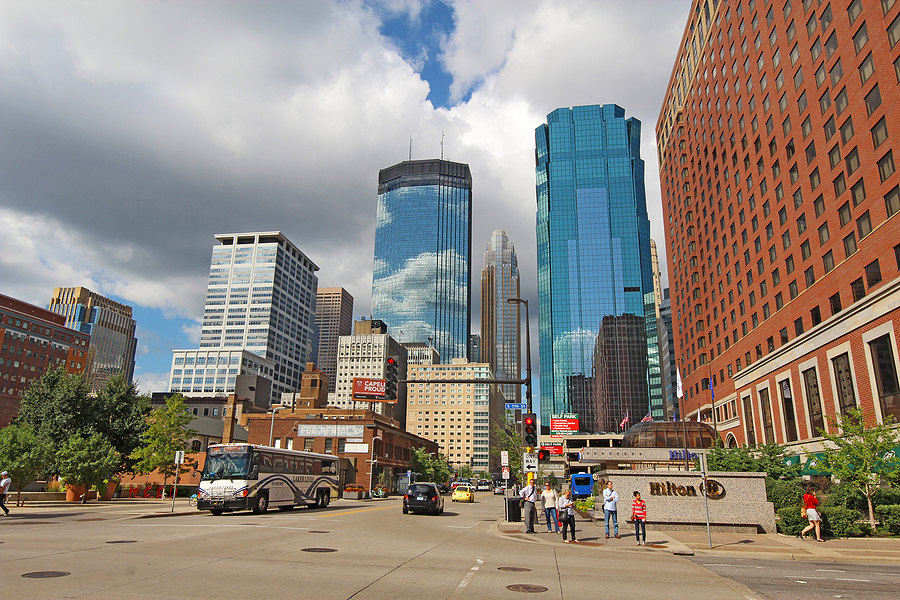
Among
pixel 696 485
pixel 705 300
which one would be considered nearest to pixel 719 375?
pixel 705 300

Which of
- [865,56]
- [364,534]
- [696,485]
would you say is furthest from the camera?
[865,56]

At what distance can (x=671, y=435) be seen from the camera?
74.2 metres

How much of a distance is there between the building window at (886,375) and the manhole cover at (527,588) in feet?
112

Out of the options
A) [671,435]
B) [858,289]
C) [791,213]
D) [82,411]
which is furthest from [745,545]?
[671,435]

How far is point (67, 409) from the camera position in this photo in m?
41.2

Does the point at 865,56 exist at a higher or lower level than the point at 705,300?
higher

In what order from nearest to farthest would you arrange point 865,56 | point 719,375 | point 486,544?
1. point 486,544
2. point 865,56
3. point 719,375

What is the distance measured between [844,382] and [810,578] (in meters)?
33.5

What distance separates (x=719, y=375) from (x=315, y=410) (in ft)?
208

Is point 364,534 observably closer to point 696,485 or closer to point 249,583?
point 249,583

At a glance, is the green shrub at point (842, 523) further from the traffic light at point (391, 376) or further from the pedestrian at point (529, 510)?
the traffic light at point (391, 376)

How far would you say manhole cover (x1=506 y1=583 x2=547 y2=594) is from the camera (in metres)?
9.85

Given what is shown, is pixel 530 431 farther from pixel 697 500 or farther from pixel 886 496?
pixel 886 496

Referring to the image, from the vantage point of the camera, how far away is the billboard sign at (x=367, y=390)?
Answer: 83250 millimetres
